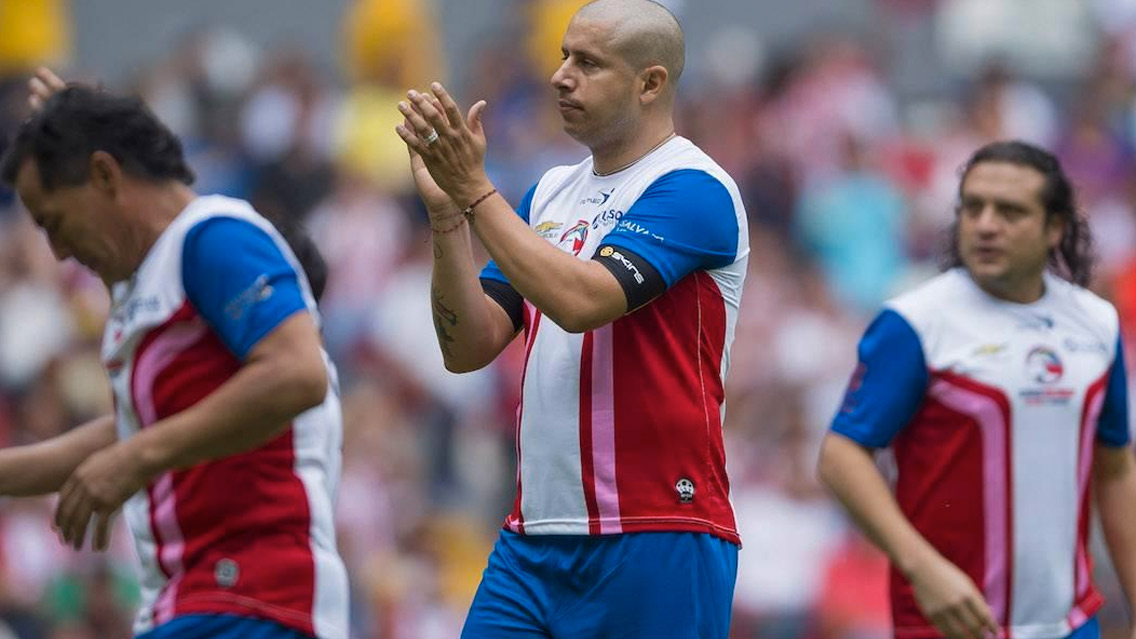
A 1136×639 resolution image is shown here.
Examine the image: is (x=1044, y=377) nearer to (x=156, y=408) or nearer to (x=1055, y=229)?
(x=1055, y=229)

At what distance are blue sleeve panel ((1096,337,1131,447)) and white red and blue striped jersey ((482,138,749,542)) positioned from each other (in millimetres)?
1784

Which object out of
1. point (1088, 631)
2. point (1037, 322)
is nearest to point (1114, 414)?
point (1037, 322)

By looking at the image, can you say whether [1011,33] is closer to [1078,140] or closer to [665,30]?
[1078,140]

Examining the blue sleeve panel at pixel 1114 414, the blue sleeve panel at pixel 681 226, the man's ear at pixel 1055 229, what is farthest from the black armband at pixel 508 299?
the blue sleeve panel at pixel 1114 414

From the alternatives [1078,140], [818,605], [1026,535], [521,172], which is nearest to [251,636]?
[1026,535]

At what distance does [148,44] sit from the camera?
18.4m

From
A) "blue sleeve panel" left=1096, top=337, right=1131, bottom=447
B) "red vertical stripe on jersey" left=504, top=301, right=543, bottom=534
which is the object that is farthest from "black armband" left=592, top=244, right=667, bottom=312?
"blue sleeve panel" left=1096, top=337, right=1131, bottom=447

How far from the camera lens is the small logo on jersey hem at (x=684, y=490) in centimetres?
592

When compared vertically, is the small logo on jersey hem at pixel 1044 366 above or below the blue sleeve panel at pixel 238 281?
below

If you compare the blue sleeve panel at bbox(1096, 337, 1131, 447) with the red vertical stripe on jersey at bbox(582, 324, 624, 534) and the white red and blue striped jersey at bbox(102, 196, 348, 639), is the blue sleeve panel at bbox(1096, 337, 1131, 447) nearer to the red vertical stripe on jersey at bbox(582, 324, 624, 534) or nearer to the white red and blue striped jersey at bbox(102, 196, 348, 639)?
the red vertical stripe on jersey at bbox(582, 324, 624, 534)

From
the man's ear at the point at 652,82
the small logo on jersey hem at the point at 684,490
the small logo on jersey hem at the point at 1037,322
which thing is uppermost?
the man's ear at the point at 652,82

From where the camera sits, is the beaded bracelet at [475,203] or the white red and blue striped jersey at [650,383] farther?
the white red and blue striped jersey at [650,383]

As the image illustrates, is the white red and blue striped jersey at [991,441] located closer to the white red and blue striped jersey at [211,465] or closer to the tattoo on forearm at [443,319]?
the tattoo on forearm at [443,319]

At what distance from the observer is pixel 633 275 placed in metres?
5.71
